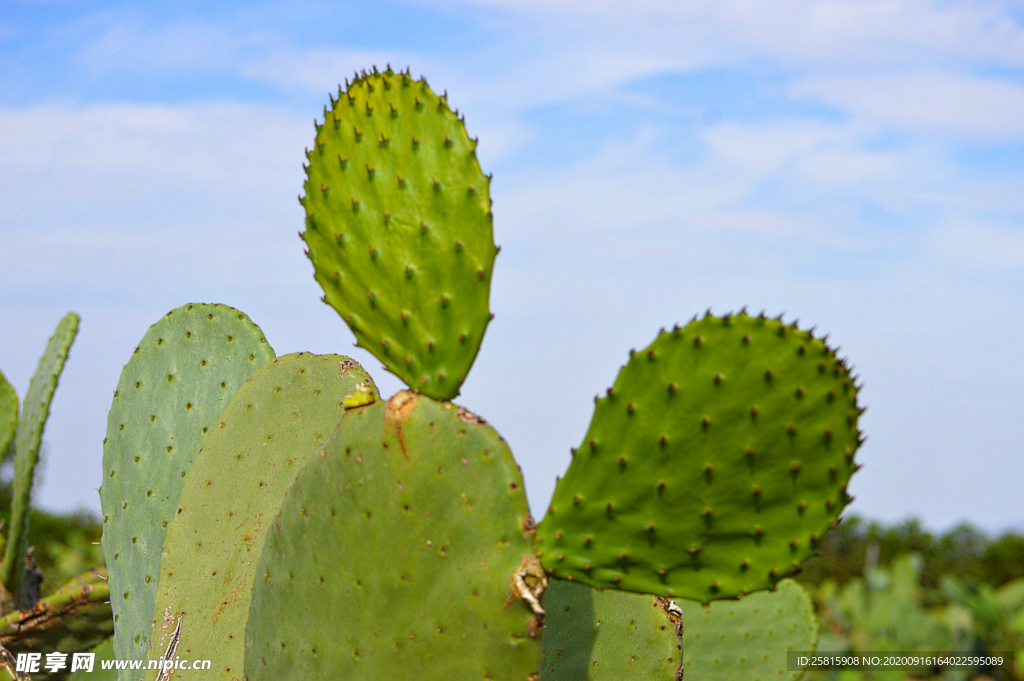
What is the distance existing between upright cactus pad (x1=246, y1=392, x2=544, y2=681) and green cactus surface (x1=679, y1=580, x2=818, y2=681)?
1.41m

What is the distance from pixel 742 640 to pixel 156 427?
5.64 feet

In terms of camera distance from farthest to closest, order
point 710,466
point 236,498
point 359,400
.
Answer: point 236,498, point 359,400, point 710,466

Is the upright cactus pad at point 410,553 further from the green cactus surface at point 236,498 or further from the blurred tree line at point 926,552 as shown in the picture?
the blurred tree line at point 926,552

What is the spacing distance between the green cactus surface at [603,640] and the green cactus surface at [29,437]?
1.53 metres

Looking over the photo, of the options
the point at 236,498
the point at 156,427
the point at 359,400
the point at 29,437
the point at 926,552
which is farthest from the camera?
the point at 926,552

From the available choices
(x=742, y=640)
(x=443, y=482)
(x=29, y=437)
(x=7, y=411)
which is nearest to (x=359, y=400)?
(x=443, y=482)

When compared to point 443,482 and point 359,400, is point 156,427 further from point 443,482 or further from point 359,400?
point 443,482

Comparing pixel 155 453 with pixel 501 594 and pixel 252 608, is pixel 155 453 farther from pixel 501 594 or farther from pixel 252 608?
pixel 501 594

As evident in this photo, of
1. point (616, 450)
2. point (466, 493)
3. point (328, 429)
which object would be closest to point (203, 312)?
point (328, 429)

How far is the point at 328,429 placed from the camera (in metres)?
1.82

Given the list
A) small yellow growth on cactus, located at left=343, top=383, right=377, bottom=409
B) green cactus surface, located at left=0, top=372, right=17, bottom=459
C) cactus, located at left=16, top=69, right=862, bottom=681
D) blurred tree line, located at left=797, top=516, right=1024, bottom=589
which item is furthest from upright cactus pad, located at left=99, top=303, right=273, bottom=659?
blurred tree line, located at left=797, top=516, right=1024, bottom=589

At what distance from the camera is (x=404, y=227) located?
1.62 meters

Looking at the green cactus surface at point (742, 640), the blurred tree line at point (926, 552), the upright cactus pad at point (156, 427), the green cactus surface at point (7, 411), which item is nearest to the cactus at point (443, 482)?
the upright cactus pad at point (156, 427)

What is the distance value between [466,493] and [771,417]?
1.54ft
